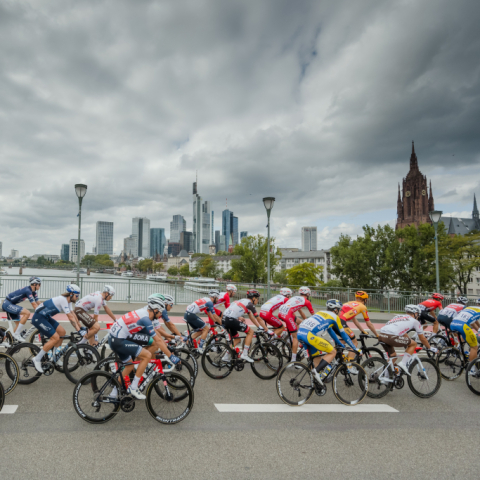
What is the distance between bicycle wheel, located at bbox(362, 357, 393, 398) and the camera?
622cm

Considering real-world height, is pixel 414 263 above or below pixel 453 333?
above

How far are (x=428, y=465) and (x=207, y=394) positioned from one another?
350 centimetres

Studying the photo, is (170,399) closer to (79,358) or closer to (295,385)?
(295,385)

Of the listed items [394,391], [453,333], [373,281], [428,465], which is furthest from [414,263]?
[428,465]

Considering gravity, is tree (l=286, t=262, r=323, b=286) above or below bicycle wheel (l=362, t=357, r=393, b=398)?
above

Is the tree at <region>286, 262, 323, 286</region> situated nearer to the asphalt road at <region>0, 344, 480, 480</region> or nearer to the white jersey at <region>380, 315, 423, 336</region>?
the white jersey at <region>380, 315, 423, 336</region>

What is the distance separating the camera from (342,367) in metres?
5.89

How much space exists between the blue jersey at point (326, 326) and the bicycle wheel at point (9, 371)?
4.78m

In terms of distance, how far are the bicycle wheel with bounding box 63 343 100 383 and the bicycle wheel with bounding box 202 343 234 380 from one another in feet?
6.89

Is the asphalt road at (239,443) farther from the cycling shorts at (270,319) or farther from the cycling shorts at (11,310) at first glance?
the cycling shorts at (11,310)

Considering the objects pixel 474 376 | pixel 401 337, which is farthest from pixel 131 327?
pixel 474 376

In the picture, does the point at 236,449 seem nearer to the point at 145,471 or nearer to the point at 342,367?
the point at 145,471

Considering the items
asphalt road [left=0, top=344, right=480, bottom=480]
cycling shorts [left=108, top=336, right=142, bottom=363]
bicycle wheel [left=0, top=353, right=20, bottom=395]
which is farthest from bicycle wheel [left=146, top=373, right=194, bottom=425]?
bicycle wheel [left=0, top=353, right=20, bottom=395]

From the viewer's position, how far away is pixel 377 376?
623 centimetres
